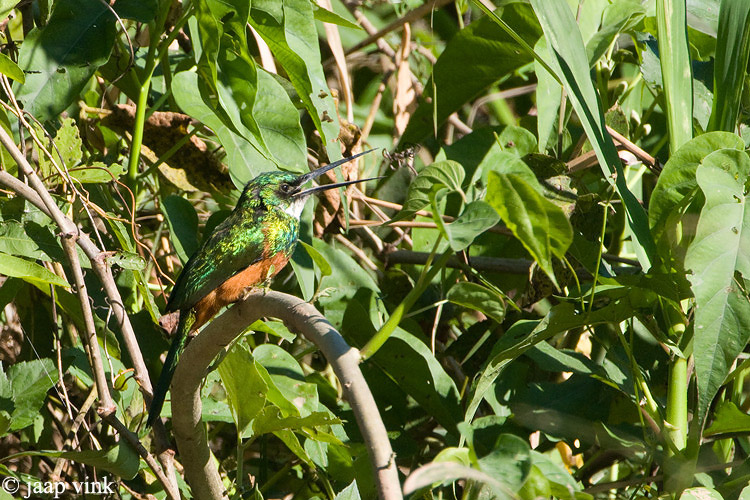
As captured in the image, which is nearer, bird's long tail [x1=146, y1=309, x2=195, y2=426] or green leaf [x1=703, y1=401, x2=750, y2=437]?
green leaf [x1=703, y1=401, x2=750, y2=437]

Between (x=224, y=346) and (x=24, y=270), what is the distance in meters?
0.42

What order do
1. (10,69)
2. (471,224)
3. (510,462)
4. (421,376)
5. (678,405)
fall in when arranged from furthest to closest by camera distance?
1. (421,376)
2. (10,69)
3. (678,405)
4. (471,224)
5. (510,462)

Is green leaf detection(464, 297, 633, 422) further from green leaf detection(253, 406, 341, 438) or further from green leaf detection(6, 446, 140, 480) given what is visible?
green leaf detection(6, 446, 140, 480)

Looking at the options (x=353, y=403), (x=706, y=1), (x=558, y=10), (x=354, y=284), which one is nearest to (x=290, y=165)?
(x=354, y=284)

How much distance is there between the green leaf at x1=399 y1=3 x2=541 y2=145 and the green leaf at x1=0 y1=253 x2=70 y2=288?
996 millimetres

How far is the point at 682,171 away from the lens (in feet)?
4.43

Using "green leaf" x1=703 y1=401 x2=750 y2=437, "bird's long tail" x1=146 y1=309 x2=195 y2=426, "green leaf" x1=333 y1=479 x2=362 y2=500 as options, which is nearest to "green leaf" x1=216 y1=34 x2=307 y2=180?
"bird's long tail" x1=146 y1=309 x2=195 y2=426

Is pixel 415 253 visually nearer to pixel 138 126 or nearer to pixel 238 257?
pixel 238 257

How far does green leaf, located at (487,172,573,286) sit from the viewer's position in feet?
2.92

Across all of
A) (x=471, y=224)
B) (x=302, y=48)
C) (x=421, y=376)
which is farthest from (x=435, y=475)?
(x=302, y=48)

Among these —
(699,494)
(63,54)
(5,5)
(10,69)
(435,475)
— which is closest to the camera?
(435,475)

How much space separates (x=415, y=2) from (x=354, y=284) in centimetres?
105

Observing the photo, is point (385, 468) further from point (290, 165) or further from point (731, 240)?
point (290, 165)

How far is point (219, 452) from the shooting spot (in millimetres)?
2193
